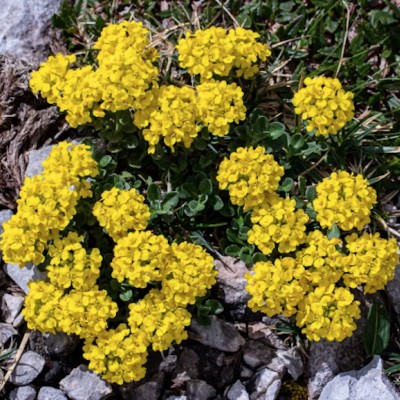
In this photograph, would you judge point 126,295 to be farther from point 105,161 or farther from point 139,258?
point 105,161

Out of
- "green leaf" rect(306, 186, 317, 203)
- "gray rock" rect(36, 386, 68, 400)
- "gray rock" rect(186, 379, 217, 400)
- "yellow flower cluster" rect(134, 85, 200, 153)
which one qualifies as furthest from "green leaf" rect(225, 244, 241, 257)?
"gray rock" rect(36, 386, 68, 400)

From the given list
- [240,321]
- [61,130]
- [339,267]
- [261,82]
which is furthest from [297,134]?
[61,130]

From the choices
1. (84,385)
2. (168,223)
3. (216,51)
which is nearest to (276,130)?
(216,51)

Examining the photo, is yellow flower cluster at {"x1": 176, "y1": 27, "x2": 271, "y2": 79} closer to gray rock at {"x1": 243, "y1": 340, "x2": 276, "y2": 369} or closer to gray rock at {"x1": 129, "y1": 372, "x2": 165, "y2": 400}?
gray rock at {"x1": 243, "y1": 340, "x2": 276, "y2": 369}

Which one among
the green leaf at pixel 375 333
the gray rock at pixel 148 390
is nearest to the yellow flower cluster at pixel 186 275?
the gray rock at pixel 148 390

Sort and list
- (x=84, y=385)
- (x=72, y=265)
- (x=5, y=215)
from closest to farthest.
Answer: (x=72, y=265) < (x=84, y=385) < (x=5, y=215)

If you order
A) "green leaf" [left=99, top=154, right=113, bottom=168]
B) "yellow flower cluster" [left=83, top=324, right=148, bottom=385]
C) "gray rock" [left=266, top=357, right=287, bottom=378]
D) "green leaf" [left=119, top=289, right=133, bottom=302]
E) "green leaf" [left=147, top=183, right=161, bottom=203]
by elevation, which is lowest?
"gray rock" [left=266, top=357, right=287, bottom=378]
